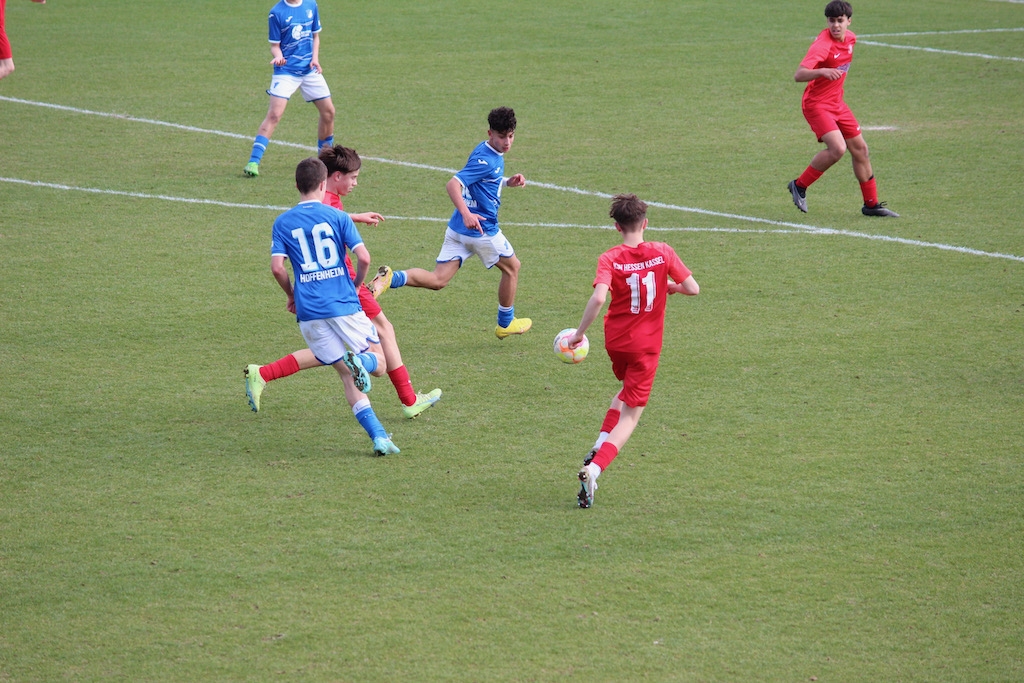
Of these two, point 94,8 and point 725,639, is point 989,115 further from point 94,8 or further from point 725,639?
point 94,8

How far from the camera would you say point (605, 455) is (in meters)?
6.37

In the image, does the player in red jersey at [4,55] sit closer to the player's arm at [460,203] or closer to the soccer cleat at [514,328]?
the player's arm at [460,203]

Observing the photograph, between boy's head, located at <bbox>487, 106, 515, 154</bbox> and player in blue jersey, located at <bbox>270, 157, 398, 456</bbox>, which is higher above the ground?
boy's head, located at <bbox>487, 106, 515, 154</bbox>

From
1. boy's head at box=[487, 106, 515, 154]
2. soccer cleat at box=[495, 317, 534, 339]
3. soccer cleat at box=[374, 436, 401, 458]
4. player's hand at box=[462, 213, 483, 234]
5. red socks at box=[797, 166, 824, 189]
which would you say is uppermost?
boy's head at box=[487, 106, 515, 154]

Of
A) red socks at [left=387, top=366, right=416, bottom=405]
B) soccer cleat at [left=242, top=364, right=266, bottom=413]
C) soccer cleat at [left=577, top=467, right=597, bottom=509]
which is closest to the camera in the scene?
soccer cleat at [left=577, top=467, right=597, bottom=509]

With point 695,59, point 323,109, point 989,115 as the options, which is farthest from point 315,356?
point 695,59

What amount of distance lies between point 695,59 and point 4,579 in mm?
17025

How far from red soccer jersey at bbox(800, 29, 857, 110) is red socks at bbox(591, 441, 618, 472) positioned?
6.92 m

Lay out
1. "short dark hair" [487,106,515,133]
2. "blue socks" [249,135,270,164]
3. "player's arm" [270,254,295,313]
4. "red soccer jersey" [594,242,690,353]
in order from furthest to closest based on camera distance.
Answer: "blue socks" [249,135,270,164], "short dark hair" [487,106,515,133], "player's arm" [270,254,295,313], "red soccer jersey" [594,242,690,353]

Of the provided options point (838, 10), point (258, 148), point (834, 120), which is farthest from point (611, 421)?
point (258, 148)

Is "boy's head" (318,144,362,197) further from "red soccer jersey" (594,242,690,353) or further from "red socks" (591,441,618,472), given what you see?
"red socks" (591,441,618,472)

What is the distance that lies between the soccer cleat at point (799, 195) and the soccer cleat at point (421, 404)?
233 inches

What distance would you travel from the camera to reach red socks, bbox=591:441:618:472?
6.34m

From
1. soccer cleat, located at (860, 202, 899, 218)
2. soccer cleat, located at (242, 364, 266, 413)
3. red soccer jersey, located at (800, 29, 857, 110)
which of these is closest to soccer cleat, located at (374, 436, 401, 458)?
soccer cleat, located at (242, 364, 266, 413)
